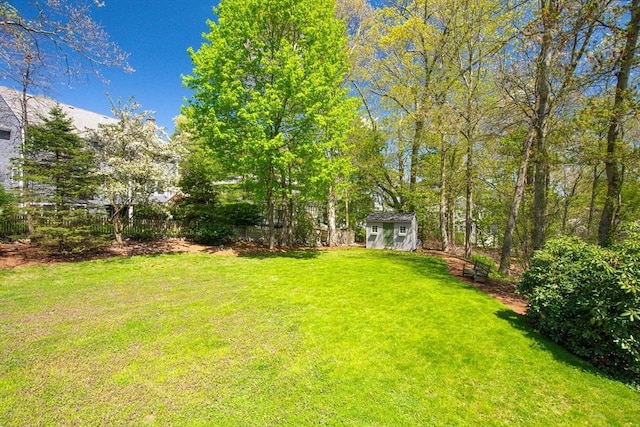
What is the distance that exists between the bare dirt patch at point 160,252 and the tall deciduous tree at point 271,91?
3.85 meters

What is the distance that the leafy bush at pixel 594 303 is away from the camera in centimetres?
459

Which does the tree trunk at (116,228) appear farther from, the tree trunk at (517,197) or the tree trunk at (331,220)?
the tree trunk at (517,197)

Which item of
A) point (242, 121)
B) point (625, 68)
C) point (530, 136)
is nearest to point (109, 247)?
point (242, 121)

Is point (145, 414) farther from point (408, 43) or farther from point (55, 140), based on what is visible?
point (408, 43)

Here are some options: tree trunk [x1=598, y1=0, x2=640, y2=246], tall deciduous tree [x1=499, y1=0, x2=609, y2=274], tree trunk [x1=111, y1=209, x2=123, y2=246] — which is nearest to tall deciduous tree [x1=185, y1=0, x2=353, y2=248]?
tree trunk [x1=111, y1=209, x2=123, y2=246]

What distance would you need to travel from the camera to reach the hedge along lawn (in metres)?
3.66

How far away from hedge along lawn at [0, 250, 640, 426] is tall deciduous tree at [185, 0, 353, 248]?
664 centimetres

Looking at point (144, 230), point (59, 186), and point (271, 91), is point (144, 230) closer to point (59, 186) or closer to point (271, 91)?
point (59, 186)

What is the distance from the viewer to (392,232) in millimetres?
19594

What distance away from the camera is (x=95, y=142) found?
43.3ft

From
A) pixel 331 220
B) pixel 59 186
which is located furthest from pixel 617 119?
pixel 59 186

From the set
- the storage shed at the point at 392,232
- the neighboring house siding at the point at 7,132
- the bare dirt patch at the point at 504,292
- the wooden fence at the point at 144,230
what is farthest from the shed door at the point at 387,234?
the neighboring house siding at the point at 7,132

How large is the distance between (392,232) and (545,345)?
46.1ft

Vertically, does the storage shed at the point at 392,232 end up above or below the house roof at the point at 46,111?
below
